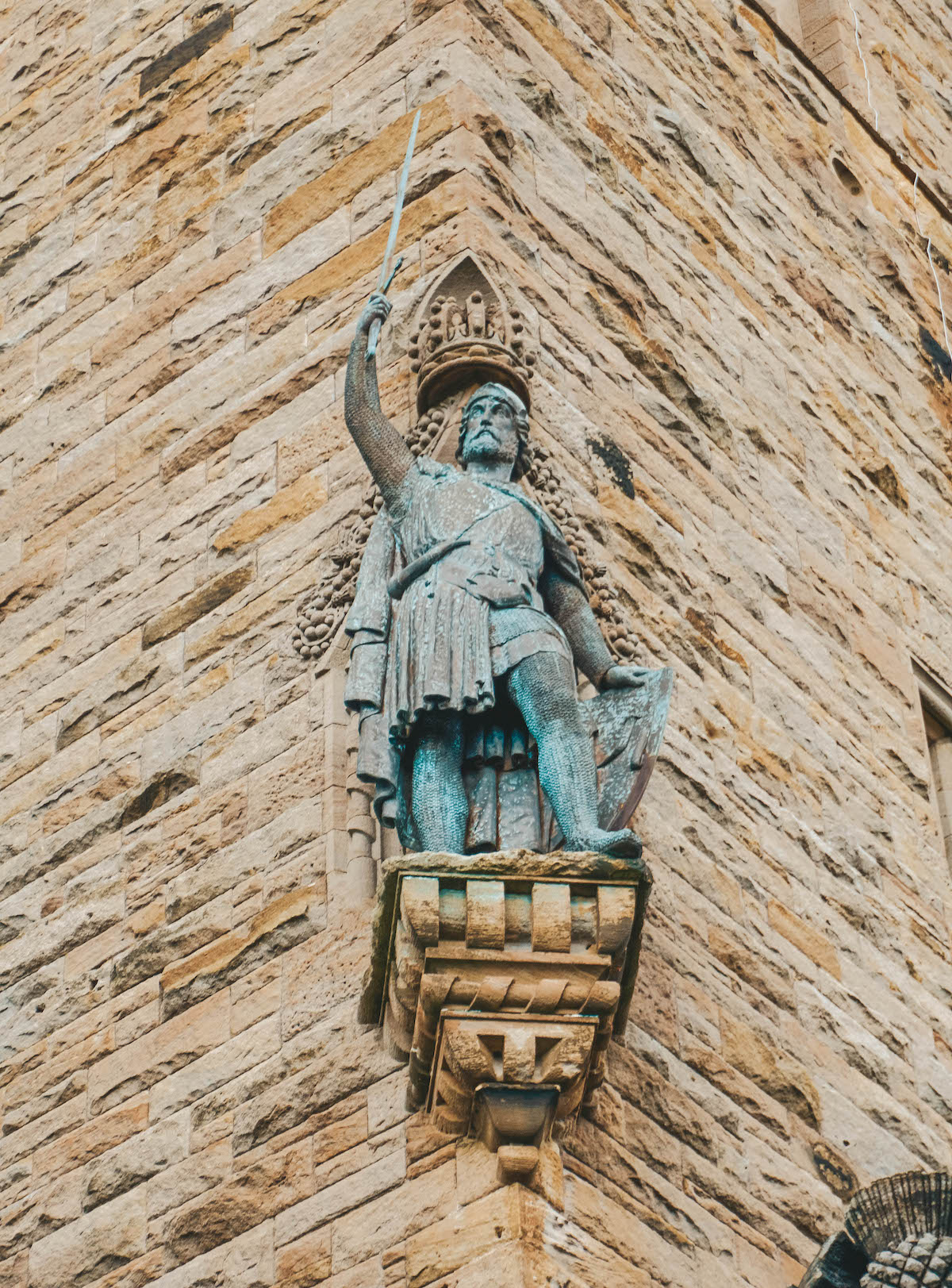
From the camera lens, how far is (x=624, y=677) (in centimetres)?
1002

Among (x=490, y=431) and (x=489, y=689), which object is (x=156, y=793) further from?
(x=489, y=689)

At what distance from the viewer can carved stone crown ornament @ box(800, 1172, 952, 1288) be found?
9.09 m

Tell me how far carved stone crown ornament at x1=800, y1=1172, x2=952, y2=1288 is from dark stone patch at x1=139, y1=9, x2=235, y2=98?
6282mm

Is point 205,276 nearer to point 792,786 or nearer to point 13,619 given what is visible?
point 13,619

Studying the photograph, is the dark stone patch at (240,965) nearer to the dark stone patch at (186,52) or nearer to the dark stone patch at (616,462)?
the dark stone patch at (616,462)

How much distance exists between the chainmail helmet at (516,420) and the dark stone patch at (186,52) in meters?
3.49

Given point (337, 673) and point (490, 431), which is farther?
point (337, 673)

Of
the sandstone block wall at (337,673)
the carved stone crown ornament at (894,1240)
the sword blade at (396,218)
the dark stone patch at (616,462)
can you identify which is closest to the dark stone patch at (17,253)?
the sandstone block wall at (337,673)

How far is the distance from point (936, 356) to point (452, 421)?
494 centimetres

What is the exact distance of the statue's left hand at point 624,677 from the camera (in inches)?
394

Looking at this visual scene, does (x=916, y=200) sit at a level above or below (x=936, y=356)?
above

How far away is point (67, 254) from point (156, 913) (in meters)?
3.82

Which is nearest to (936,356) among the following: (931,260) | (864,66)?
(931,260)

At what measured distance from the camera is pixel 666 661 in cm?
1125
